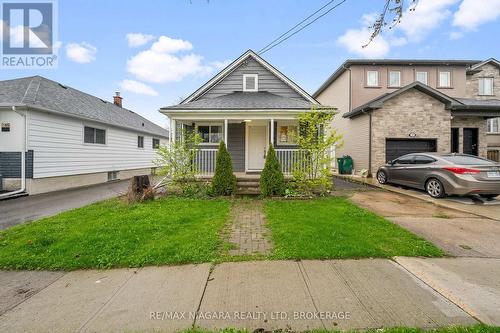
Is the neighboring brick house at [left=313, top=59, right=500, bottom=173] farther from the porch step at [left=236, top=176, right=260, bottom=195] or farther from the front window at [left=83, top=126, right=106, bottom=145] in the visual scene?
the front window at [left=83, top=126, right=106, bottom=145]

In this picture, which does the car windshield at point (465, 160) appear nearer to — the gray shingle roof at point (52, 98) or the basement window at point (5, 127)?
the gray shingle roof at point (52, 98)

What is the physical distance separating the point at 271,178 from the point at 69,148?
9958 millimetres

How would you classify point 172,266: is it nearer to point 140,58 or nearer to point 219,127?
point 219,127

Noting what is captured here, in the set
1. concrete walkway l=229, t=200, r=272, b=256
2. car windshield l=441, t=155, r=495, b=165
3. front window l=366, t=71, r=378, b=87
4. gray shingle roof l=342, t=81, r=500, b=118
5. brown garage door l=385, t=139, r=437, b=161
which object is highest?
front window l=366, t=71, r=378, b=87

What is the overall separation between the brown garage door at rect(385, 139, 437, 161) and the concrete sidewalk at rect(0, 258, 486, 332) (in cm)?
1140

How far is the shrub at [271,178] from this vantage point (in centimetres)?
799

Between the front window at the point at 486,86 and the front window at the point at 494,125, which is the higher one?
the front window at the point at 486,86

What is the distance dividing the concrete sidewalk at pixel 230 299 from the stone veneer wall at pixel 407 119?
11.0m

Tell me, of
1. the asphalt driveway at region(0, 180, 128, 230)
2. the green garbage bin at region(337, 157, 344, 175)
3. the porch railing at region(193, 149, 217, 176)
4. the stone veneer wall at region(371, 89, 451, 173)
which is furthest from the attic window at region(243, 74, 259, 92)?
the asphalt driveway at region(0, 180, 128, 230)

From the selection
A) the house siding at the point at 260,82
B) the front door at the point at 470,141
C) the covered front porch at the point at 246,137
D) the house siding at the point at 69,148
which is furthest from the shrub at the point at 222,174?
the front door at the point at 470,141

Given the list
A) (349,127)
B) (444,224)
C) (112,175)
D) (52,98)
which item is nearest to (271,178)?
(444,224)

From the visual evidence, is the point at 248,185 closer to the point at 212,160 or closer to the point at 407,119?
the point at 212,160

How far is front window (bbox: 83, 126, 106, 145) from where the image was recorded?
40.2ft

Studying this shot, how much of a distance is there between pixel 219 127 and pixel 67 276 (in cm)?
869
